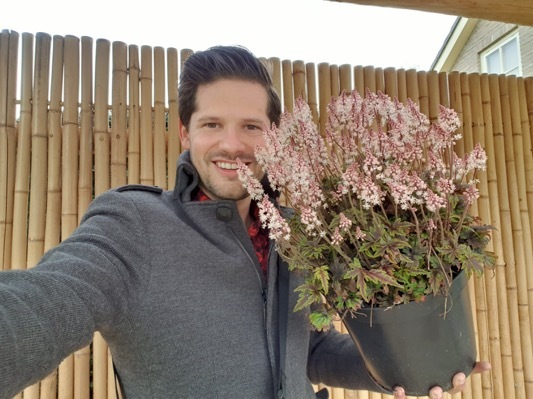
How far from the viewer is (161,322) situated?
0.86 meters

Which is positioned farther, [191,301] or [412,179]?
[191,301]

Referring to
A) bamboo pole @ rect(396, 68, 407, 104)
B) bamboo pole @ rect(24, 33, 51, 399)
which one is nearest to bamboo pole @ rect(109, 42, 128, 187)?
bamboo pole @ rect(24, 33, 51, 399)

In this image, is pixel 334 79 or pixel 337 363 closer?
pixel 337 363

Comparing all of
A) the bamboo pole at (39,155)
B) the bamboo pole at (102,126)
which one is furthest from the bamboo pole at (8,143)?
the bamboo pole at (102,126)

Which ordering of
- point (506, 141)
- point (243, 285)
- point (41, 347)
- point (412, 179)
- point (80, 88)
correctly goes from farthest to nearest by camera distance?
point (506, 141) → point (80, 88) → point (243, 285) → point (412, 179) → point (41, 347)

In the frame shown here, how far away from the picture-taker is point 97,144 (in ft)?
7.54

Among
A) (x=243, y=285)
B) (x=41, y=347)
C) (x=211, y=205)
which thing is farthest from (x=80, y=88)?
(x=41, y=347)

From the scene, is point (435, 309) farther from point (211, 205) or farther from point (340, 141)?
point (211, 205)

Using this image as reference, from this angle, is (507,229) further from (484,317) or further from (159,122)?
(159,122)

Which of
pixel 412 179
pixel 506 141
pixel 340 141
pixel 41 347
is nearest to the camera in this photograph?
pixel 41 347

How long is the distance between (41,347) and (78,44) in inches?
86.1

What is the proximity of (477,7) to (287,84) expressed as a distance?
1206 mm

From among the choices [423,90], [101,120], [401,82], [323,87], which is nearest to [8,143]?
[101,120]

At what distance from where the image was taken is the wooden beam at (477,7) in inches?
88.7
